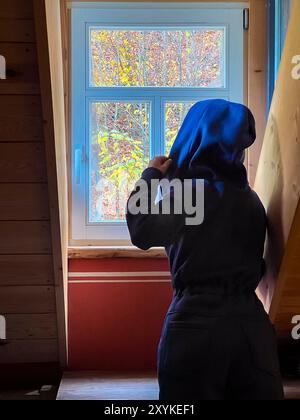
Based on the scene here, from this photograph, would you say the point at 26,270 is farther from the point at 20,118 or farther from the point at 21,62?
the point at 21,62

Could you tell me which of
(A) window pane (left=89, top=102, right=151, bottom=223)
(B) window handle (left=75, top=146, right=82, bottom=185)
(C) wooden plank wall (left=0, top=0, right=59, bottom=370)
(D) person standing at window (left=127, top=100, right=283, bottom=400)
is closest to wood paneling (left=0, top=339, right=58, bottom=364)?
(C) wooden plank wall (left=0, top=0, right=59, bottom=370)

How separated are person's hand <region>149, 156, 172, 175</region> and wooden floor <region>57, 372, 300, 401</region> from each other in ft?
3.21

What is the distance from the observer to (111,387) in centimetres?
205

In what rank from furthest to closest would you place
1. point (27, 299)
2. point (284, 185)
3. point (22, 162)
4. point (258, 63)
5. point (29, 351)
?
point (258, 63)
point (29, 351)
point (27, 299)
point (22, 162)
point (284, 185)

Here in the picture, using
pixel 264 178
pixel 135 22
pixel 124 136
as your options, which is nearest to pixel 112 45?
pixel 135 22

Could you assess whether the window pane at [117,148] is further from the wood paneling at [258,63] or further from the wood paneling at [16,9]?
the wood paneling at [16,9]

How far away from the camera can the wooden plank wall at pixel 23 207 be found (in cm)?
146

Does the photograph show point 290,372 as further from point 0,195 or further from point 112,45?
point 112,45

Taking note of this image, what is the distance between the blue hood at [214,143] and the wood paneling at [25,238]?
64 cm

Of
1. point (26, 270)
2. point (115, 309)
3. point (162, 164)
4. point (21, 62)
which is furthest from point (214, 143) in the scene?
point (115, 309)

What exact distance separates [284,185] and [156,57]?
1116mm

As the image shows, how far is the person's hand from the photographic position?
1329 mm

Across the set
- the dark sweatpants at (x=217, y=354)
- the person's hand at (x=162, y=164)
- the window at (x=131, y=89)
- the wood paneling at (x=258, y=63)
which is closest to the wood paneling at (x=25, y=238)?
the window at (x=131, y=89)

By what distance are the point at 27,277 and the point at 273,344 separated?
0.97 metres
